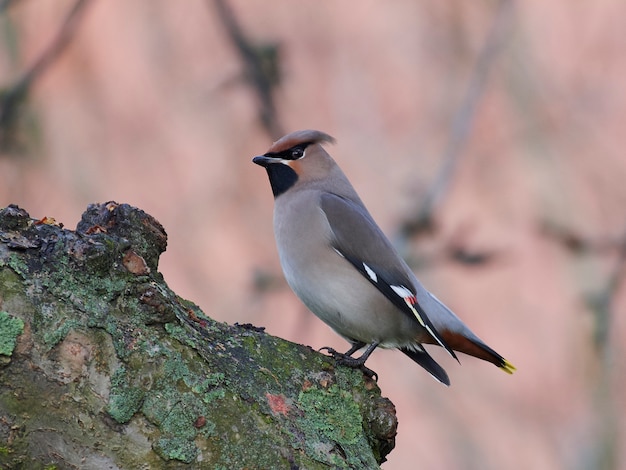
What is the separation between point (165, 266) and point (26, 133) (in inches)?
59.5

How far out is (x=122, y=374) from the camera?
2.21m

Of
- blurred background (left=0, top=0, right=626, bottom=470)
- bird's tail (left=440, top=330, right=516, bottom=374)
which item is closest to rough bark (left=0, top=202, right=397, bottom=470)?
bird's tail (left=440, top=330, right=516, bottom=374)

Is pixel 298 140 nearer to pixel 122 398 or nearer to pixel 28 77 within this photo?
pixel 28 77

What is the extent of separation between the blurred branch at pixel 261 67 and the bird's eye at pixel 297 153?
1.72m

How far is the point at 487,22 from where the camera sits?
271 inches

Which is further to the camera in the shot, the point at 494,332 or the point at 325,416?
the point at 494,332

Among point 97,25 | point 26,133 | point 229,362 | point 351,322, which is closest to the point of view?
point 229,362

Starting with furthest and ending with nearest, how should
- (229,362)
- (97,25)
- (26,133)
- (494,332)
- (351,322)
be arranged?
1. (494,332)
2. (97,25)
3. (26,133)
4. (351,322)
5. (229,362)

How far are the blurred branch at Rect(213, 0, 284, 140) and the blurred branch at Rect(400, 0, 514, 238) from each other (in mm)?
1134

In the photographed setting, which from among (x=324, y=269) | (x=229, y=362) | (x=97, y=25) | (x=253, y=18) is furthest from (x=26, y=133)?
(x=229, y=362)

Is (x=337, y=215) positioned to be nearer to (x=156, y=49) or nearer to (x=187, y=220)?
(x=187, y=220)

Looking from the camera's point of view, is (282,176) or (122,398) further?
(282,176)

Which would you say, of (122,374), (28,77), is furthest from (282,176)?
(122,374)

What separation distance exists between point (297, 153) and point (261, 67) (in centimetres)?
183
